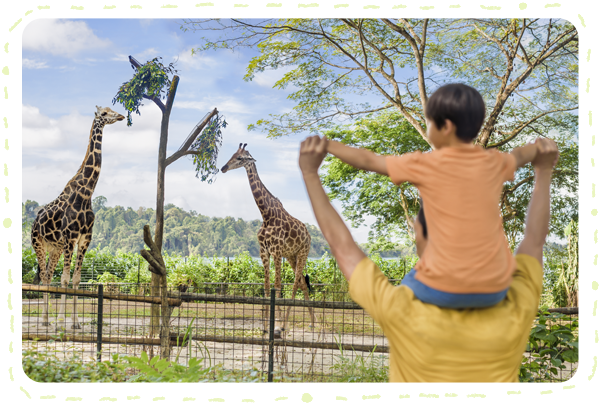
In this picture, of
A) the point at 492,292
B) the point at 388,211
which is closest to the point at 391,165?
the point at 492,292

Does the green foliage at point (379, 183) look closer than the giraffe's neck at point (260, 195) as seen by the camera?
No

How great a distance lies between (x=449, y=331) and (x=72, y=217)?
18.2 ft

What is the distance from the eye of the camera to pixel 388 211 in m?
10.9

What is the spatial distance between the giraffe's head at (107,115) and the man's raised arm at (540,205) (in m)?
5.54

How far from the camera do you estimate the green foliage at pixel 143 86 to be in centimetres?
641

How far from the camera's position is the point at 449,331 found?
47.9 inches

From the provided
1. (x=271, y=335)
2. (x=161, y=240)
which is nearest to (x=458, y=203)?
(x=271, y=335)

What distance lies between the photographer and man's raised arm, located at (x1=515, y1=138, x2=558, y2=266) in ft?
4.60

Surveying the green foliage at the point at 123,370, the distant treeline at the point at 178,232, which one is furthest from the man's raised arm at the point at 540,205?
the distant treeline at the point at 178,232

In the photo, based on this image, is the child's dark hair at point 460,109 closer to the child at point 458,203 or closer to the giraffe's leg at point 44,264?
the child at point 458,203
